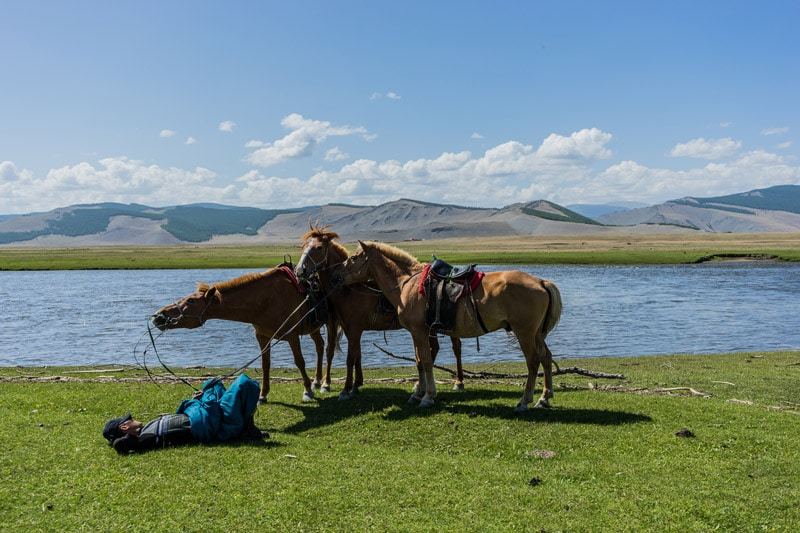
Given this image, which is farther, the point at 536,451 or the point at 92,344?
the point at 92,344

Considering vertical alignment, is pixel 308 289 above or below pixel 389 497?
above

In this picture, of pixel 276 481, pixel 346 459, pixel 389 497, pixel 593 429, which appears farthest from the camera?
pixel 593 429

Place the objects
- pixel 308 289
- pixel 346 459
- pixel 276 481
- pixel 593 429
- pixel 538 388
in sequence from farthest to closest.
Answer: pixel 538 388, pixel 308 289, pixel 593 429, pixel 346 459, pixel 276 481

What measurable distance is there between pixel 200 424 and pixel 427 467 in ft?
13.1

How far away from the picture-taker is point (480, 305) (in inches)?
477

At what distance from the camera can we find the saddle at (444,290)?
12.2 meters

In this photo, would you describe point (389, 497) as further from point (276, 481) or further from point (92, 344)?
point (92, 344)

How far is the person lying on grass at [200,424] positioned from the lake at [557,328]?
10742 mm

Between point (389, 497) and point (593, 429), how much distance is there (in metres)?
4.36

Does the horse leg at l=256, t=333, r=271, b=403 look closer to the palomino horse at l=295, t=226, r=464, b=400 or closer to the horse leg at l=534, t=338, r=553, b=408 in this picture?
the palomino horse at l=295, t=226, r=464, b=400

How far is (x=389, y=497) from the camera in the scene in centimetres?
819

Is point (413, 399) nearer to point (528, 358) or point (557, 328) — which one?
point (528, 358)

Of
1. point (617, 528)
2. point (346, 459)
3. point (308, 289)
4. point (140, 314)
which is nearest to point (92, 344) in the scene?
point (140, 314)

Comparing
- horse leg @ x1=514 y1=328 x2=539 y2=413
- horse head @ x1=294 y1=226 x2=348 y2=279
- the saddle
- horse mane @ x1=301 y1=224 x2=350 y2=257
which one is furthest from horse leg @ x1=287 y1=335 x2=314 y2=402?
horse leg @ x1=514 y1=328 x2=539 y2=413
